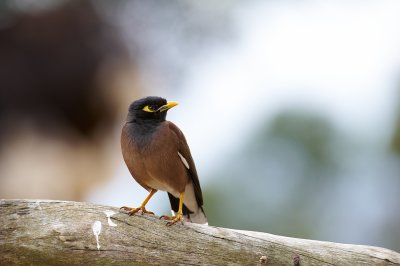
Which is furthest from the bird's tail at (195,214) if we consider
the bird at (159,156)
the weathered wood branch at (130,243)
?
the weathered wood branch at (130,243)

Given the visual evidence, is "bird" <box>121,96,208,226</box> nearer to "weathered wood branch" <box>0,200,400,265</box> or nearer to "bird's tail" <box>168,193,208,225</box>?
"bird's tail" <box>168,193,208,225</box>

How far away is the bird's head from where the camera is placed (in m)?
5.41

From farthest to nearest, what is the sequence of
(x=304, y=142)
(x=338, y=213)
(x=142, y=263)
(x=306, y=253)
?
(x=304, y=142)
(x=338, y=213)
(x=306, y=253)
(x=142, y=263)

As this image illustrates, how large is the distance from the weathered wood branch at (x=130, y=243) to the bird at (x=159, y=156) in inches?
26.8

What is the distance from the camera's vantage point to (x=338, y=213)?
10141 mm

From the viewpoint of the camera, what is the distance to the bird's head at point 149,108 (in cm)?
541

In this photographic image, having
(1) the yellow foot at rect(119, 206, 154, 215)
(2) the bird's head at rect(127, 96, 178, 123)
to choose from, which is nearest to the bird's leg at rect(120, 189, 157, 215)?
(1) the yellow foot at rect(119, 206, 154, 215)

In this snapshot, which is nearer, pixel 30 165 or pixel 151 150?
pixel 151 150

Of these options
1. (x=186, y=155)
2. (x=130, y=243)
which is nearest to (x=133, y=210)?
(x=130, y=243)

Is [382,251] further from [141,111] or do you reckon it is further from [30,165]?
[30,165]

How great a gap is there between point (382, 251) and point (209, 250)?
3.90 feet

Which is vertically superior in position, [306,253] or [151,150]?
[151,150]

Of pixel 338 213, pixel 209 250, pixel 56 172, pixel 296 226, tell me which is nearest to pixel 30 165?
pixel 56 172

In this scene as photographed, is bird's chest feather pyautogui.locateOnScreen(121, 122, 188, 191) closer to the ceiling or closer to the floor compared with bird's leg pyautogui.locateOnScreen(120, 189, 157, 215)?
closer to the ceiling
